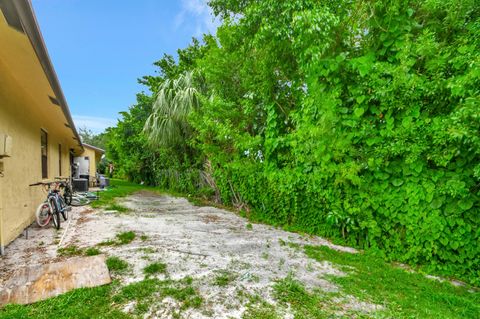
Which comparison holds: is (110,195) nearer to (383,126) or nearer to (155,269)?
(155,269)

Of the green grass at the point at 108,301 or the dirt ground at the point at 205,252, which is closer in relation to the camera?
the green grass at the point at 108,301

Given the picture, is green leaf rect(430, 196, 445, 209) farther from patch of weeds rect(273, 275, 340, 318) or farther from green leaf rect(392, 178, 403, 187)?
patch of weeds rect(273, 275, 340, 318)

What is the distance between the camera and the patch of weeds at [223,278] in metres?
2.47

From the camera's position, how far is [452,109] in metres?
2.88

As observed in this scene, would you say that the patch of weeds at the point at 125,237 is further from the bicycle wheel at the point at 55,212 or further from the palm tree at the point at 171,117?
the palm tree at the point at 171,117

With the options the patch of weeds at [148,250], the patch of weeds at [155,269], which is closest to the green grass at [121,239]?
the patch of weeds at [148,250]

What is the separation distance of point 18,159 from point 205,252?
12.9ft

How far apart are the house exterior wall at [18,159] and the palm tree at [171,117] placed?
3.93m

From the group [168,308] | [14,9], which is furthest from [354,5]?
[168,308]

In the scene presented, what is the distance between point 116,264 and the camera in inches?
111

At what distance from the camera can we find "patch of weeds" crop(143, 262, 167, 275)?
268cm

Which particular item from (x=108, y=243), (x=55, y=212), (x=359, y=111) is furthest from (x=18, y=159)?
(x=359, y=111)

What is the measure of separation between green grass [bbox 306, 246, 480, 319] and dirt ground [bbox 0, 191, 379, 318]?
17 centimetres

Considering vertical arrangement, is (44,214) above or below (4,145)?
below
